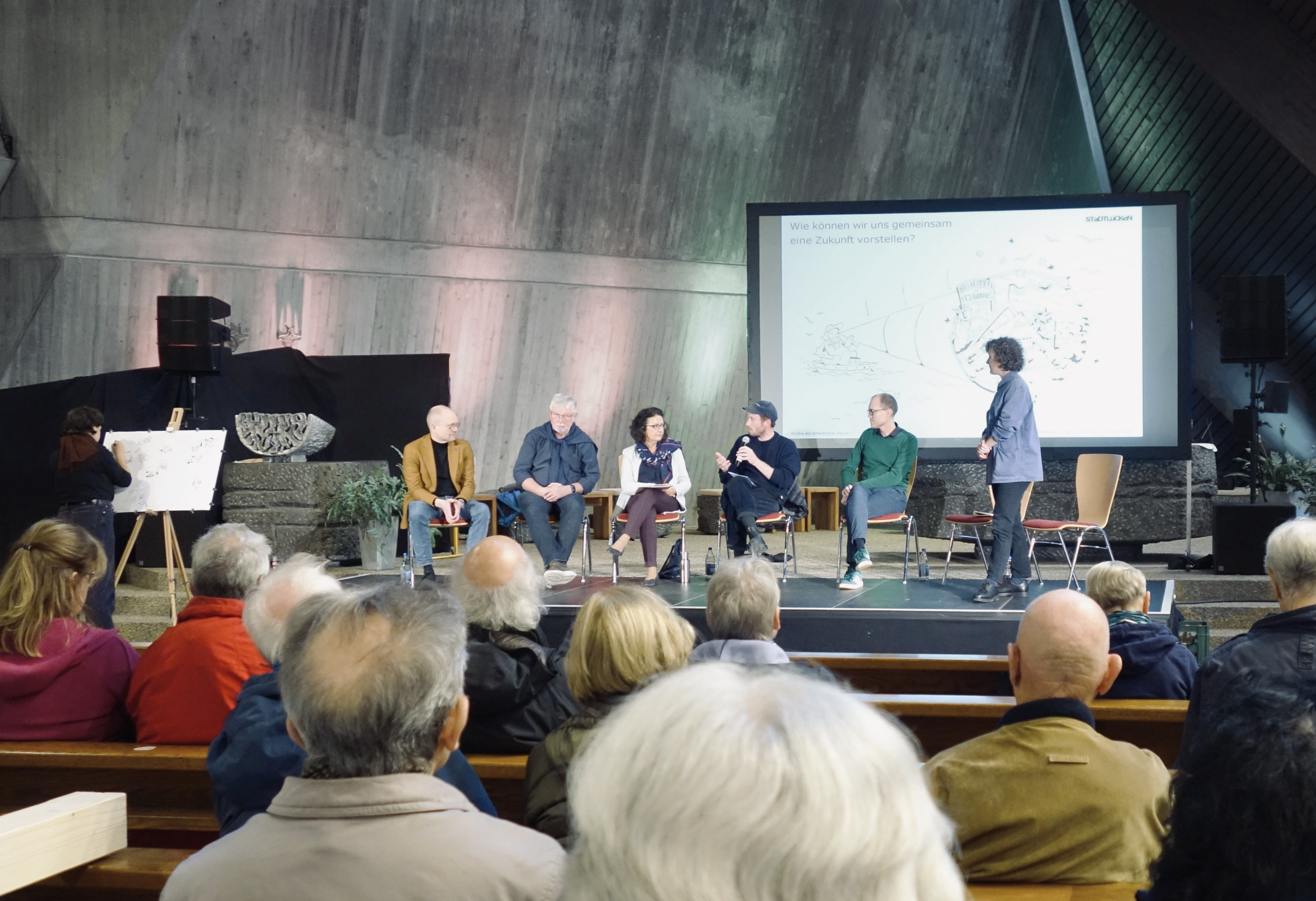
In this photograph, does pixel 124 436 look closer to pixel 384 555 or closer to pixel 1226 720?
pixel 384 555

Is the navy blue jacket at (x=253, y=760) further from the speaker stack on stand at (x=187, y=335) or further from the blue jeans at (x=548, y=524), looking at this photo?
the speaker stack on stand at (x=187, y=335)

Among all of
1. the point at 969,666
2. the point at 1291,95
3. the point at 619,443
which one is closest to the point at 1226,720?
the point at 969,666

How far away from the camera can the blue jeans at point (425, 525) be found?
679 centimetres

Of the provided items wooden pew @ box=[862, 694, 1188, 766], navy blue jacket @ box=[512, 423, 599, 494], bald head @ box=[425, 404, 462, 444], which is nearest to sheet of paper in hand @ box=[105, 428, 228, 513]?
bald head @ box=[425, 404, 462, 444]

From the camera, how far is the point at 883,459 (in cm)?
667

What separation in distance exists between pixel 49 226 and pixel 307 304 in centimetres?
181

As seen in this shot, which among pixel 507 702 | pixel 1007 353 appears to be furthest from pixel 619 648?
pixel 1007 353

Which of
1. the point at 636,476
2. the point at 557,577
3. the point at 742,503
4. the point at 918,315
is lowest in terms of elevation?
the point at 557,577

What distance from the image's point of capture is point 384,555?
7.57 meters

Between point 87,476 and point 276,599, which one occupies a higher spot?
point 87,476

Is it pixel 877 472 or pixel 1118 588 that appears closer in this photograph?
pixel 1118 588

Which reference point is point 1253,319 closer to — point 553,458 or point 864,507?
point 864,507

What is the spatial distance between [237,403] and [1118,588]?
6.55m

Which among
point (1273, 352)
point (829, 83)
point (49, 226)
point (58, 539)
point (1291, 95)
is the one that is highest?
point (829, 83)
